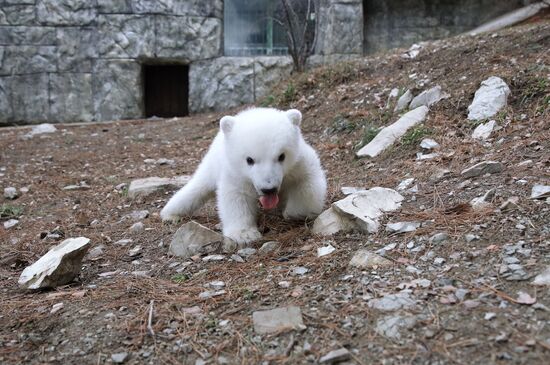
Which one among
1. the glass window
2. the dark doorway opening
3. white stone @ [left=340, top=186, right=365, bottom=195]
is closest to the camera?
white stone @ [left=340, top=186, right=365, bottom=195]

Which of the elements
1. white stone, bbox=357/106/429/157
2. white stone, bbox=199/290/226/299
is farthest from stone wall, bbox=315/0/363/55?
white stone, bbox=199/290/226/299

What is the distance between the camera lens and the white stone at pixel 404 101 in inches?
190

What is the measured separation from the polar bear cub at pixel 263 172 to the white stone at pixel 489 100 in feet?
4.98

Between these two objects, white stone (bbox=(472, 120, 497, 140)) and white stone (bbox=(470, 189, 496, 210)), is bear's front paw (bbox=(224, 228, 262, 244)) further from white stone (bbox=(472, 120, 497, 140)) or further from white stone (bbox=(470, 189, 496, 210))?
white stone (bbox=(472, 120, 497, 140))

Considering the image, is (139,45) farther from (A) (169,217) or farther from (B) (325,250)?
(B) (325,250)

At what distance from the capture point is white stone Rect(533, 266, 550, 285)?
183 centimetres

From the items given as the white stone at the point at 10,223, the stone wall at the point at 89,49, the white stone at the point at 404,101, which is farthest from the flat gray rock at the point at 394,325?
the stone wall at the point at 89,49

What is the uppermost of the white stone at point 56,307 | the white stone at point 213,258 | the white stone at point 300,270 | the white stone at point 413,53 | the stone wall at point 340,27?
the stone wall at point 340,27

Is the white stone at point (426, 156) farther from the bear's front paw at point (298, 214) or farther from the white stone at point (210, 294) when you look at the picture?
the white stone at point (210, 294)

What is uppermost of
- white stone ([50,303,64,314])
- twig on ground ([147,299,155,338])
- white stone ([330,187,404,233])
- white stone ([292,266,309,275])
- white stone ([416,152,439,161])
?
white stone ([416,152,439,161])

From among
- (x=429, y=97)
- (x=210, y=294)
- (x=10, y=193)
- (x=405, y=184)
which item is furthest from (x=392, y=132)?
(x=10, y=193)

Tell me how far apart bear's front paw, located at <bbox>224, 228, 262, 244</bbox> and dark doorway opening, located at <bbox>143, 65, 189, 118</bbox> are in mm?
7525

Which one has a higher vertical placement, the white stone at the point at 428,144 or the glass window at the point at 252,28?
the glass window at the point at 252,28

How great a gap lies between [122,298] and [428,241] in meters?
1.27
